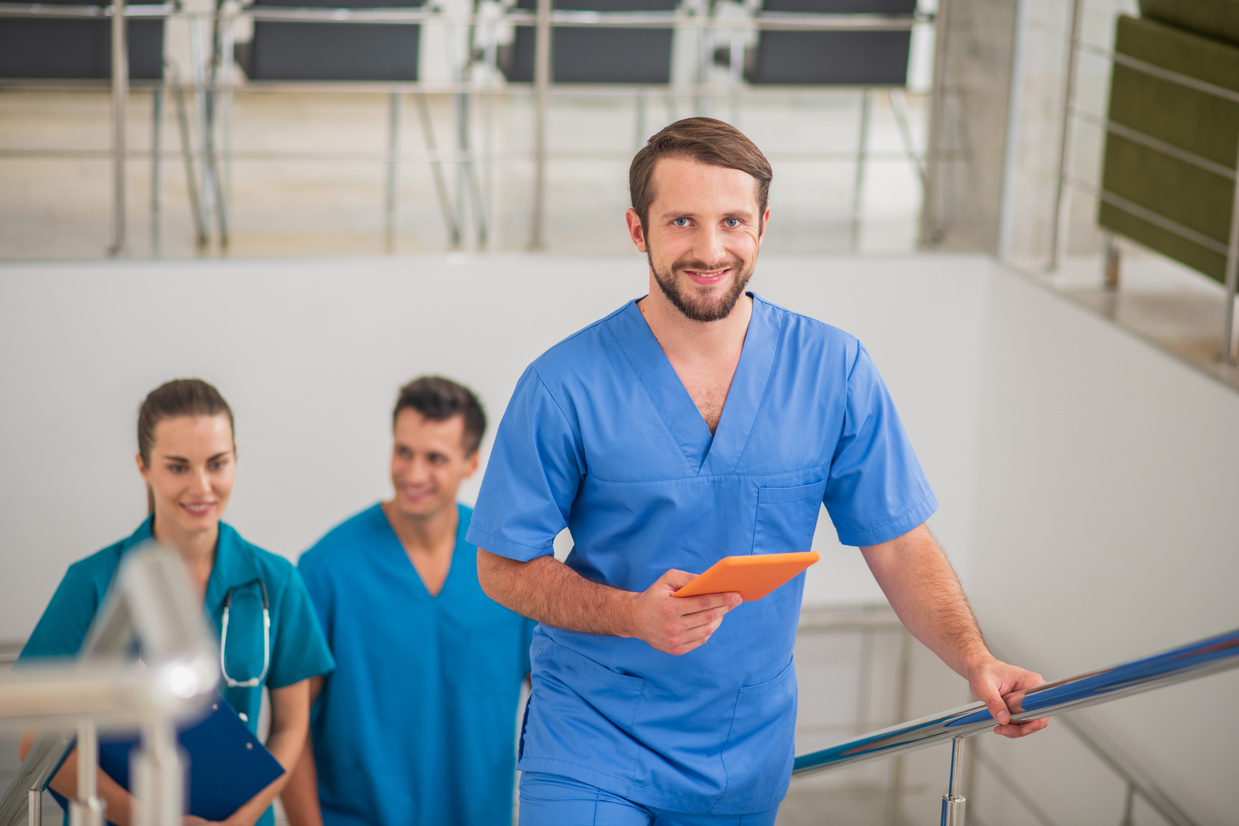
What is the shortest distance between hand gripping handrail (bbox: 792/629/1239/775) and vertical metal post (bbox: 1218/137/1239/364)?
142 cm

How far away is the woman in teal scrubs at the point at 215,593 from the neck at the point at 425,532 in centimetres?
31

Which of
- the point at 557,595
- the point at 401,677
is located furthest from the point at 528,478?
the point at 401,677

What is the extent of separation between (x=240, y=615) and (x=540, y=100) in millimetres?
1724

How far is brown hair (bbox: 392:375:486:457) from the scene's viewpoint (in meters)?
2.59

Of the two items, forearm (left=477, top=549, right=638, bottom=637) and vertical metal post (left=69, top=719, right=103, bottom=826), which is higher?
vertical metal post (left=69, top=719, right=103, bottom=826)

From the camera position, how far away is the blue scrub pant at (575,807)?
60.2 inches

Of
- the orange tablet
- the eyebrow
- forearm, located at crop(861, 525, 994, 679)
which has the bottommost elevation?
the eyebrow

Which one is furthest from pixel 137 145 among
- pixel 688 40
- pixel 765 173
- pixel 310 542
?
pixel 765 173

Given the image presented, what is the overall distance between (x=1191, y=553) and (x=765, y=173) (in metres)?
1.69

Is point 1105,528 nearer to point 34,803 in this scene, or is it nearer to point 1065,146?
point 1065,146

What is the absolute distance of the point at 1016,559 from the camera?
142 inches

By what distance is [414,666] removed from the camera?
97.9 inches

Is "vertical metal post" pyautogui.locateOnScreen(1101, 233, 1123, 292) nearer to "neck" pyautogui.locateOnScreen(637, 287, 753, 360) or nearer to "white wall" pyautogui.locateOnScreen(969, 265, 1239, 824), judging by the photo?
"white wall" pyautogui.locateOnScreen(969, 265, 1239, 824)

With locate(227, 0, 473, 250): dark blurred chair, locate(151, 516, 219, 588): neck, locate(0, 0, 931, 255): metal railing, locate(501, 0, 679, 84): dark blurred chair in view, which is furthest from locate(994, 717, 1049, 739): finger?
locate(501, 0, 679, 84): dark blurred chair
